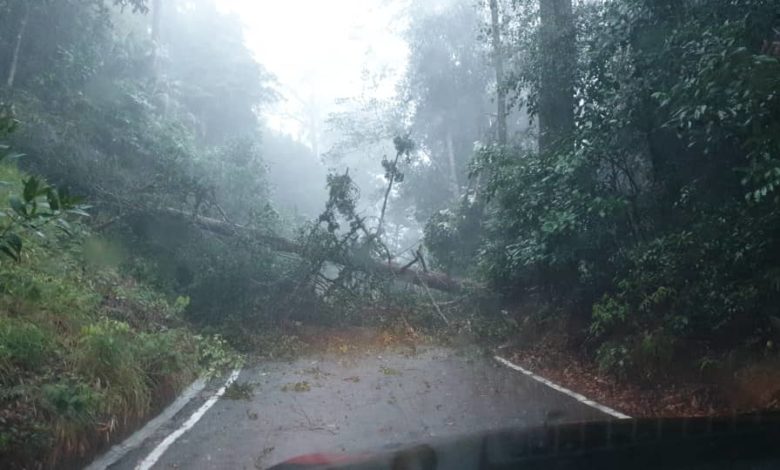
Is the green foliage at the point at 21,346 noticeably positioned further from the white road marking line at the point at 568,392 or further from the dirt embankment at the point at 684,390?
the dirt embankment at the point at 684,390

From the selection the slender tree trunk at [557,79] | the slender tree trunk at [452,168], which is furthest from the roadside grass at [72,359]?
the slender tree trunk at [452,168]

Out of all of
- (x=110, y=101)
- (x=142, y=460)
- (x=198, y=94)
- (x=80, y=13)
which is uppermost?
(x=198, y=94)

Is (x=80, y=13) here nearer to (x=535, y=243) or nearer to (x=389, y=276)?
(x=389, y=276)

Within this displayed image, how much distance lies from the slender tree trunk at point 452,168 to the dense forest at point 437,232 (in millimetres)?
8896

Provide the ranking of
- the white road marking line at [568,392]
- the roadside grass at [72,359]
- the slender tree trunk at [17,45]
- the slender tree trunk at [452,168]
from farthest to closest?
the slender tree trunk at [452,168] → the slender tree trunk at [17,45] → the white road marking line at [568,392] → the roadside grass at [72,359]

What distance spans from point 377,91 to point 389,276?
2248 cm


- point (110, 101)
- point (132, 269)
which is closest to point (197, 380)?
point (132, 269)

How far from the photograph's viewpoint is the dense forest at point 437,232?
23.6 feet

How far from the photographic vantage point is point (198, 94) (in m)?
36.7

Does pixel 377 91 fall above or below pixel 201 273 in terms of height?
above

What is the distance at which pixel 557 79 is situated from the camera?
13.0m

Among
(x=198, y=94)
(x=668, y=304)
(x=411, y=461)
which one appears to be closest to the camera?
(x=411, y=461)

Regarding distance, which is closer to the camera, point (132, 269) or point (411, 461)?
point (411, 461)

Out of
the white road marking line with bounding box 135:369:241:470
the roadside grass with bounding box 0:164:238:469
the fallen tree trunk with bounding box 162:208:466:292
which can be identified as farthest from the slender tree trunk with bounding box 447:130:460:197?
the white road marking line with bounding box 135:369:241:470
